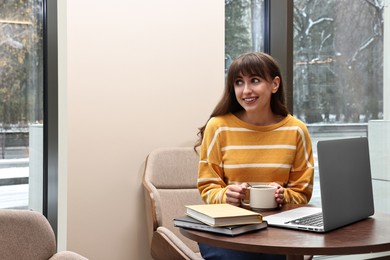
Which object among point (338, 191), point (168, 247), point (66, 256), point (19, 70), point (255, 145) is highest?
point (19, 70)

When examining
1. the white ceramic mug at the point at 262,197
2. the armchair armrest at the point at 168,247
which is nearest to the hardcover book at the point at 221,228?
the white ceramic mug at the point at 262,197

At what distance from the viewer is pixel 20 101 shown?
3064mm

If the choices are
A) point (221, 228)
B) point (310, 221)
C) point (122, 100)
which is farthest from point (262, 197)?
point (122, 100)

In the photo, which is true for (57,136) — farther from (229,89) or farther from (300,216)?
(300,216)

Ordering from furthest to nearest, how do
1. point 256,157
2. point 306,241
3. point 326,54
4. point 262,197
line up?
point 326,54
point 256,157
point 262,197
point 306,241

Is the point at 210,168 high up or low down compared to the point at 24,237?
up

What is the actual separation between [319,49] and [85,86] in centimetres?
179

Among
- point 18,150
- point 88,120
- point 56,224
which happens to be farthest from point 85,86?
point 56,224

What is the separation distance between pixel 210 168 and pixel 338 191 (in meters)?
0.64

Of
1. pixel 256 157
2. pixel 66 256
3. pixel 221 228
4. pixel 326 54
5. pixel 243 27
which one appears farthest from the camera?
pixel 326 54

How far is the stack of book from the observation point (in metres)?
1.70

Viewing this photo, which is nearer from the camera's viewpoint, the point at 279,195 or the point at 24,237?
the point at 24,237

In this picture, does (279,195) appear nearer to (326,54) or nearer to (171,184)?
(171,184)

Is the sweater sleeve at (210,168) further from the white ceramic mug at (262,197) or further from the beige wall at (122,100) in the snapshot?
the beige wall at (122,100)
